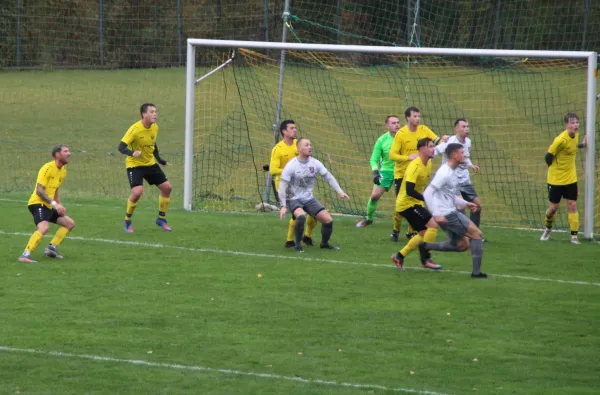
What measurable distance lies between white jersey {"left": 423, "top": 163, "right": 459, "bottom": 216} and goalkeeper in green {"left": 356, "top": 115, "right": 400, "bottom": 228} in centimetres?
347

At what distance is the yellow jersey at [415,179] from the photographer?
1309 centimetres

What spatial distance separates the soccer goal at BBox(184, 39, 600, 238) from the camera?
58.5 ft

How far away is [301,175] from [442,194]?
2.77m

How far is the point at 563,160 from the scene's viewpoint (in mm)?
15562

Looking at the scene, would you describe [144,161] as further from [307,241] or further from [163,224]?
[307,241]

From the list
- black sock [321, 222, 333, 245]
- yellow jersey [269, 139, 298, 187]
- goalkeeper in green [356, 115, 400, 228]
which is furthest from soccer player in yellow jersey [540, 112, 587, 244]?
yellow jersey [269, 139, 298, 187]

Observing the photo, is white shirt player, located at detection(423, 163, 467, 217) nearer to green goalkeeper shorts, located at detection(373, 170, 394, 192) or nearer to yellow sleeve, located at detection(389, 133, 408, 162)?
yellow sleeve, located at detection(389, 133, 408, 162)

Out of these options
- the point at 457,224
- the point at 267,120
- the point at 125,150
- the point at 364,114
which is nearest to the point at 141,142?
the point at 125,150

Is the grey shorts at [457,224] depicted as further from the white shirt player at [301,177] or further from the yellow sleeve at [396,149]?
the yellow sleeve at [396,149]

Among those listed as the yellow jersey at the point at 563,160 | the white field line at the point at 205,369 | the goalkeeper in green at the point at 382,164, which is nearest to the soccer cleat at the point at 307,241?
the goalkeeper in green at the point at 382,164

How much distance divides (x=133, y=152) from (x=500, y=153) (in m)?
15.2

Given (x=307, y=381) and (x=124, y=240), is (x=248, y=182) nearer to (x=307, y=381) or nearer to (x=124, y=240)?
(x=124, y=240)

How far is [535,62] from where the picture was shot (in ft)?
70.3

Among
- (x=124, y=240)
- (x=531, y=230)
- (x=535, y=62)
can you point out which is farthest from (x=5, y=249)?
(x=535, y=62)
